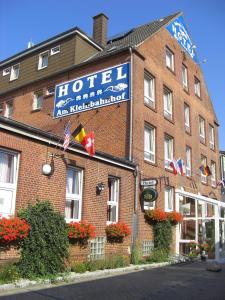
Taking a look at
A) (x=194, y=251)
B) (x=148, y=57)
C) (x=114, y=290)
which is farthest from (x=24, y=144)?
(x=194, y=251)

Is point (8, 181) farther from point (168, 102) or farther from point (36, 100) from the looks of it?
point (168, 102)

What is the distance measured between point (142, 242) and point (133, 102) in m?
6.40

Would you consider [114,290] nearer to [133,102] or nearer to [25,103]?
[133,102]

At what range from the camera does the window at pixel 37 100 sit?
22.1 meters

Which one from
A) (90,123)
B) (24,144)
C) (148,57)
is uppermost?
(148,57)

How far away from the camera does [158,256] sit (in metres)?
15.7

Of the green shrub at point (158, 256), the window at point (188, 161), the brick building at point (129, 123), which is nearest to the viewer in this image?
the brick building at point (129, 123)

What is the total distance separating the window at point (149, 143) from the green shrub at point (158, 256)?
437 centimetres

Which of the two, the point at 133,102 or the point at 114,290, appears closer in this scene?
the point at 114,290

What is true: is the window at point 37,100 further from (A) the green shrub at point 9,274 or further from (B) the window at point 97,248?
(A) the green shrub at point 9,274

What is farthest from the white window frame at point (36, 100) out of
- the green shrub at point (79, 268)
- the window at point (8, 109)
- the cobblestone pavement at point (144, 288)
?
the cobblestone pavement at point (144, 288)

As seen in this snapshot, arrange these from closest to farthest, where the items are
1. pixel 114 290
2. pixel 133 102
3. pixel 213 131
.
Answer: pixel 114 290 → pixel 133 102 → pixel 213 131

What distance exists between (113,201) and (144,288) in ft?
17.8

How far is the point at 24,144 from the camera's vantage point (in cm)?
1048
